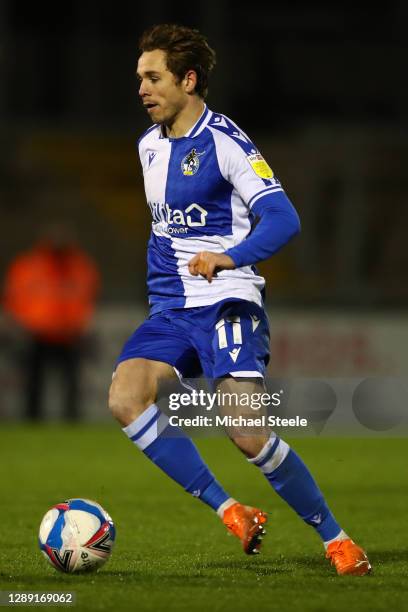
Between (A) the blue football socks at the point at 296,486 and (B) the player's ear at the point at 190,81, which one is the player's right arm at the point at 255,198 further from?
(A) the blue football socks at the point at 296,486

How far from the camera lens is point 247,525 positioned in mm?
4832

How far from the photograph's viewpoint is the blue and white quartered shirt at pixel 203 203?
493cm

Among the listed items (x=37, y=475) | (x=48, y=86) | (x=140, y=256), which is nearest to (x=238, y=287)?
(x=37, y=475)

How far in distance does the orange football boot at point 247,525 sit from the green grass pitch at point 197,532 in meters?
0.11

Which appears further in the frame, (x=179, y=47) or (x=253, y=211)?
(x=179, y=47)

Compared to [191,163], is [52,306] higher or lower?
lower

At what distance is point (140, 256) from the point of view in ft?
49.3

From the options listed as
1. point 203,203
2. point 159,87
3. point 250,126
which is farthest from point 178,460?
point 250,126

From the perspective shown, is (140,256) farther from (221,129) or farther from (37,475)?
(221,129)

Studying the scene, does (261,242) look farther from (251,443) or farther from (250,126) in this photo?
(250,126)

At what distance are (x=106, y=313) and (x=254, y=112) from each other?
4.71 m

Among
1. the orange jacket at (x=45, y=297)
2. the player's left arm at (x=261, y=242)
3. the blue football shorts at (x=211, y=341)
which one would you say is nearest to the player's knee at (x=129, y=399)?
the blue football shorts at (x=211, y=341)

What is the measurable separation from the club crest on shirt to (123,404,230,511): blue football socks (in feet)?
2.97

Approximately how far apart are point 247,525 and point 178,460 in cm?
37
